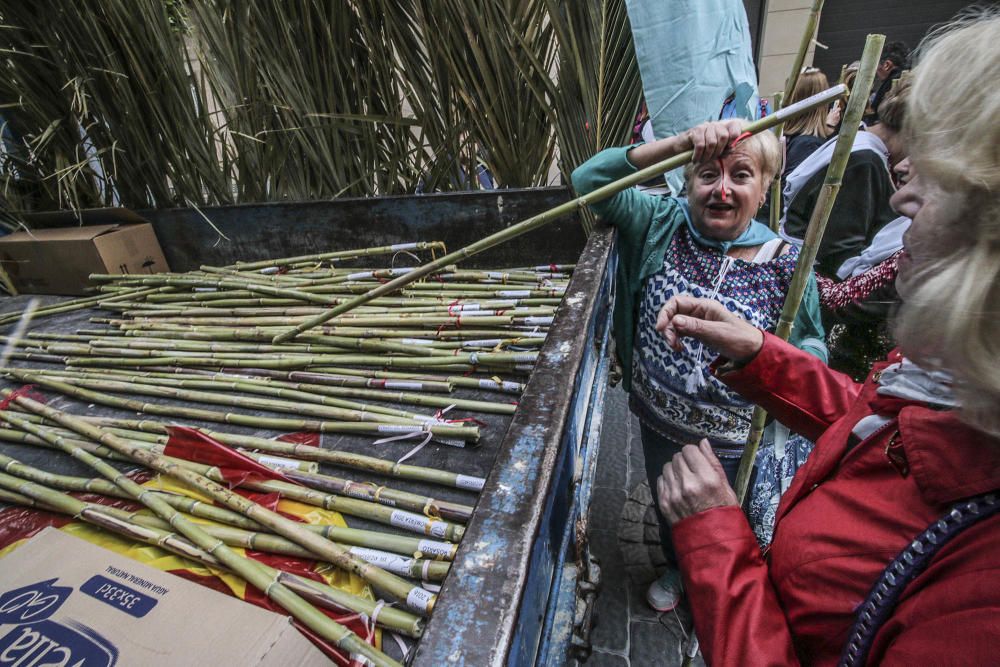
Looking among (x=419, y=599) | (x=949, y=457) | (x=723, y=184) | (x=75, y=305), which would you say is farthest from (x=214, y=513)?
(x=75, y=305)

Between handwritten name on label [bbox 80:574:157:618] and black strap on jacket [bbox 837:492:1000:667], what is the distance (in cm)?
114

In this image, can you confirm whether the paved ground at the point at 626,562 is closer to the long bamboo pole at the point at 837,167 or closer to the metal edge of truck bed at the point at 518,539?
the metal edge of truck bed at the point at 518,539

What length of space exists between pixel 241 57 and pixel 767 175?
2.79 metres

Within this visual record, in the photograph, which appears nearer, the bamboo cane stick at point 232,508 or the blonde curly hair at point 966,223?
the blonde curly hair at point 966,223

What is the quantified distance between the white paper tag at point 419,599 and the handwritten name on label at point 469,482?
270mm

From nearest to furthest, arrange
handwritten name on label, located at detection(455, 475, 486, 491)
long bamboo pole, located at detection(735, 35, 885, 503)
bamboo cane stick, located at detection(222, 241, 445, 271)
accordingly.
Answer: long bamboo pole, located at detection(735, 35, 885, 503), handwritten name on label, located at detection(455, 475, 486, 491), bamboo cane stick, located at detection(222, 241, 445, 271)

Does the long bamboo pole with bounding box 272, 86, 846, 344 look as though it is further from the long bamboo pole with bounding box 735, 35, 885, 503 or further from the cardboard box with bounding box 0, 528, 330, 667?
the cardboard box with bounding box 0, 528, 330, 667

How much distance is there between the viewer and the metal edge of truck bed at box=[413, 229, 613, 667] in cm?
45

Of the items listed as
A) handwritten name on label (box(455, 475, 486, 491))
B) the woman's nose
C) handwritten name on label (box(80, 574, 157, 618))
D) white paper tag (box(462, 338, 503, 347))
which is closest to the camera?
handwritten name on label (box(80, 574, 157, 618))

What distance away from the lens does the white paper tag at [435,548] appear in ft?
3.15

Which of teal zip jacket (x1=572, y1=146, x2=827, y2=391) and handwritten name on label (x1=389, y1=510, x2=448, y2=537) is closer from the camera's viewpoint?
handwritten name on label (x1=389, y1=510, x2=448, y2=537)

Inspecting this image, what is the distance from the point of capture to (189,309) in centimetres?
226

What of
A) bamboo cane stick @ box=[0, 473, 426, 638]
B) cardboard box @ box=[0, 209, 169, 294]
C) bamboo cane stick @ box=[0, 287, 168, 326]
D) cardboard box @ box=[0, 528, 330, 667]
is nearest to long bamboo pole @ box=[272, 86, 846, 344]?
bamboo cane stick @ box=[0, 473, 426, 638]

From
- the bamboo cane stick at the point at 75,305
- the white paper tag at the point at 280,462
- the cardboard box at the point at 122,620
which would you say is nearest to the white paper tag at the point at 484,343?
the white paper tag at the point at 280,462
